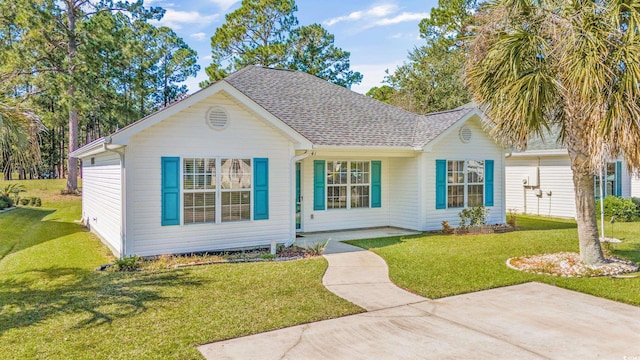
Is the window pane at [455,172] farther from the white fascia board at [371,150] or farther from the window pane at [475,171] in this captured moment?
the white fascia board at [371,150]

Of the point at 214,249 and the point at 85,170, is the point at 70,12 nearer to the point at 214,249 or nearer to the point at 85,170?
the point at 85,170

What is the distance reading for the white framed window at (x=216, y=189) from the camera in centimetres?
960

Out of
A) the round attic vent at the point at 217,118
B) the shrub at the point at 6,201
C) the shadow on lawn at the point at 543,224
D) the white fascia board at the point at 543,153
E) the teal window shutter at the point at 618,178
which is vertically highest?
the round attic vent at the point at 217,118

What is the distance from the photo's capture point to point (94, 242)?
11711 millimetres

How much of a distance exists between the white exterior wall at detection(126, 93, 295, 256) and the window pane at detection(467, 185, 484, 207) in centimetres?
692

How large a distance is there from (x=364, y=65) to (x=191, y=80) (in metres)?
15.4

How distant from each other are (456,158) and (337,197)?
4.23 m

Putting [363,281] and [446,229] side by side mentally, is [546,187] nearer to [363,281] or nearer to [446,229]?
[446,229]

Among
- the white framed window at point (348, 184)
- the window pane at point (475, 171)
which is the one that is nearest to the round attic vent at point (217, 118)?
the white framed window at point (348, 184)

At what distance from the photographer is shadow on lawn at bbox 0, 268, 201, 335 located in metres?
5.79

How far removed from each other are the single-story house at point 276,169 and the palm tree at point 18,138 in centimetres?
218

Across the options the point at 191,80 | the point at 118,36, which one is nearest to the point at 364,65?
the point at 191,80

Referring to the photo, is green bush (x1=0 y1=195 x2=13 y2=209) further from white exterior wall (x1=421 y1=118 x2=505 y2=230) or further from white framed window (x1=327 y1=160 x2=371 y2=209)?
white exterior wall (x1=421 y1=118 x2=505 y2=230)

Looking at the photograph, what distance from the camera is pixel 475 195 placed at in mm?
14586
